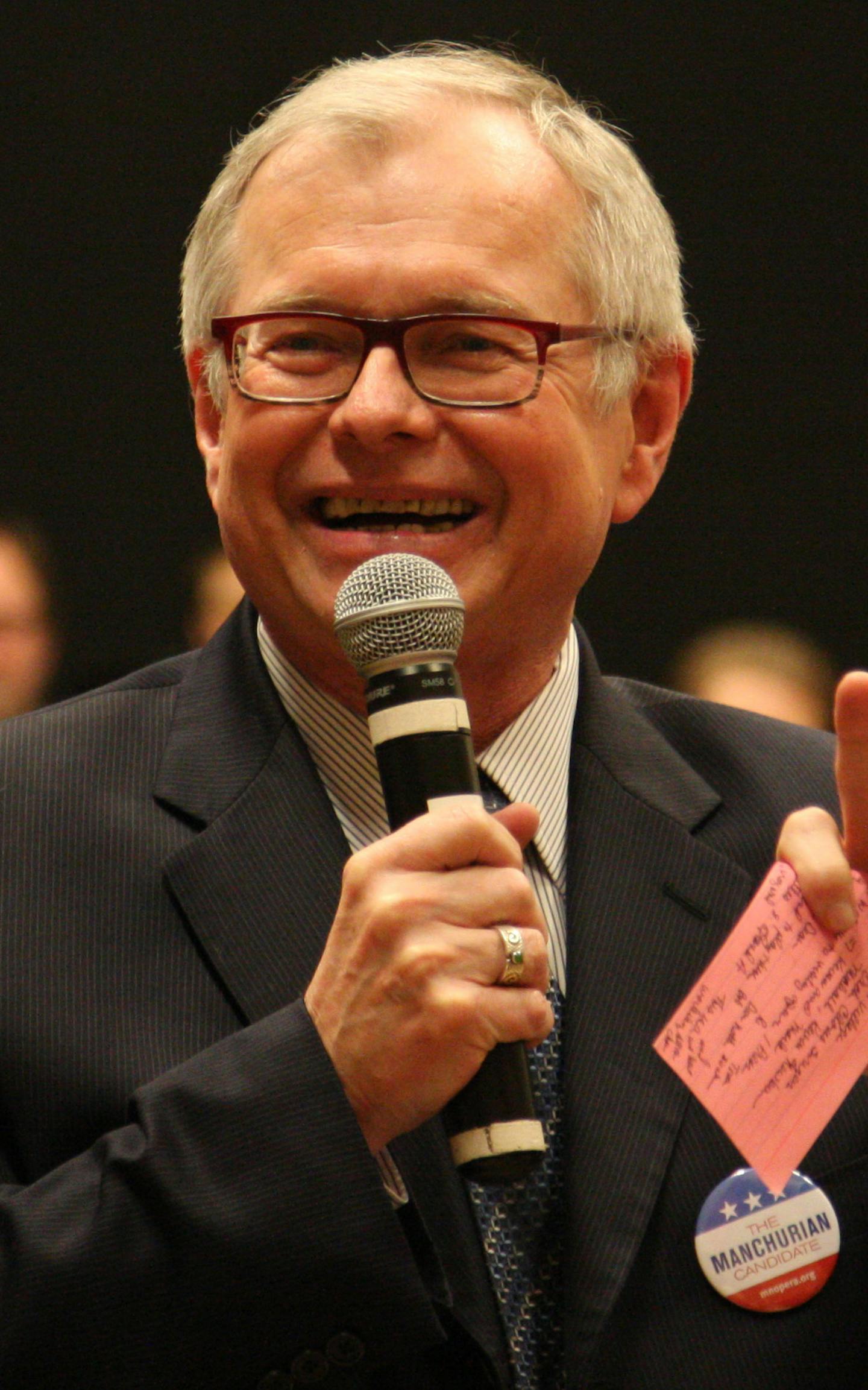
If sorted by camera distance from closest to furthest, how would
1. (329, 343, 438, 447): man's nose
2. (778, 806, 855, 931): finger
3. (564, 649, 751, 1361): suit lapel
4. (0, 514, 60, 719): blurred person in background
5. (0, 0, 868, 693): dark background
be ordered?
(778, 806, 855, 931): finger → (564, 649, 751, 1361): suit lapel → (329, 343, 438, 447): man's nose → (0, 514, 60, 719): blurred person in background → (0, 0, 868, 693): dark background

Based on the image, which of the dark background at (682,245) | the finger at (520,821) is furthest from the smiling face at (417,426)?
the dark background at (682,245)

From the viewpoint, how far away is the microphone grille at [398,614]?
136 centimetres

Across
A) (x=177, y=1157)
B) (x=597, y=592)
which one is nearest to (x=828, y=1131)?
(x=177, y=1157)

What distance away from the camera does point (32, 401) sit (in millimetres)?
4516

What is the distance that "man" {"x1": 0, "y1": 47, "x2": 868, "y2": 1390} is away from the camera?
4.41 ft

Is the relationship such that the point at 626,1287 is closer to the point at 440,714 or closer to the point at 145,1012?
the point at 145,1012

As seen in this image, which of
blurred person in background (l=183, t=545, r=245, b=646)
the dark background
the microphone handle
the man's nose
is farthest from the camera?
the dark background

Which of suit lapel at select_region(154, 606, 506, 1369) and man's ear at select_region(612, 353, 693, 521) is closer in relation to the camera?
suit lapel at select_region(154, 606, 506, 1369)

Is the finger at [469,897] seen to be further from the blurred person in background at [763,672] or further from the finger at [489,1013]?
the blurred person in background at [763,672]

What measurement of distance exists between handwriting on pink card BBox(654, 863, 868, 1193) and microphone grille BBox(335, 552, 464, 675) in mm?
397

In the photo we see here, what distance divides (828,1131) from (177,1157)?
29.0 inches

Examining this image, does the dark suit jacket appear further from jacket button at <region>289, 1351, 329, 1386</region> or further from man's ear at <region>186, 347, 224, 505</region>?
man's ear at <region>186, 347, 224, 505</region>

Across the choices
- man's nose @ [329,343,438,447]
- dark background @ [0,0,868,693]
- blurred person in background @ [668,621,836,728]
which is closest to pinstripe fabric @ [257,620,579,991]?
man's nose @ [329,343,438,447]

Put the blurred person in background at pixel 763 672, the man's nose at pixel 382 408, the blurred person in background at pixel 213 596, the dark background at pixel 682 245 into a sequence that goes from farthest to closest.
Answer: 1. the dark background at pixel 682 245
2. the blurred person in background at pixel 763 672
3. the blurred person in background at pixel 213 596
4. the man's nose at pixel 382 408
